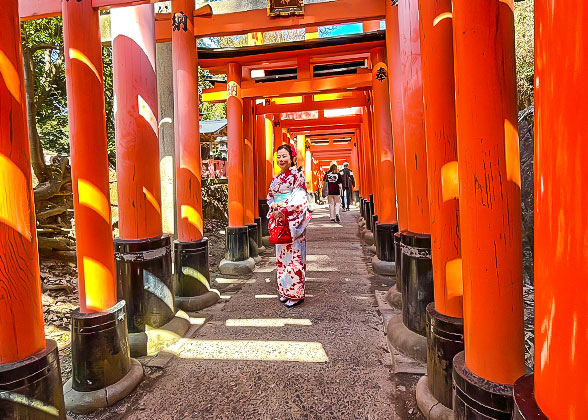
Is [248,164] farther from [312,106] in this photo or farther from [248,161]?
[312,106]

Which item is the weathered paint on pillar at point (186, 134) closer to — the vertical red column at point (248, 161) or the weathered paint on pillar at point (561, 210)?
the vertical red column at point (248, 161)

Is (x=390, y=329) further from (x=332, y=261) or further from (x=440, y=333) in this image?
(x=332, y=261)

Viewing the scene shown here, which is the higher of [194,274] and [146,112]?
[146,112]

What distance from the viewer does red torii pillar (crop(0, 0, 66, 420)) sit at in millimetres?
1624

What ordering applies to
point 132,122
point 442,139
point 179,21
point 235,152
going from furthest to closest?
point 235,152 → point 179,21 → point 132,122 → point 442,139

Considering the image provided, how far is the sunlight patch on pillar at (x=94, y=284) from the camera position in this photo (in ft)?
7.81

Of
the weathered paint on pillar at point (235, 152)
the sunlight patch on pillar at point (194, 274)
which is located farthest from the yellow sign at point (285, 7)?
the sunlight patch on pillar at point (194, 274)

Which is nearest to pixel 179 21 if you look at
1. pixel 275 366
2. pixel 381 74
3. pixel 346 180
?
pixel 381 74

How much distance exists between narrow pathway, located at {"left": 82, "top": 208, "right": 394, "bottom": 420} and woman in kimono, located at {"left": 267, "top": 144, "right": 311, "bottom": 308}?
0.21 metres

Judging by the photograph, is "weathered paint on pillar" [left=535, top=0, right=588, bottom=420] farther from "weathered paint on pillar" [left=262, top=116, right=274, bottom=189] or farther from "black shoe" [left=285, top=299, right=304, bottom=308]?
"weathered paint on pillar" [left=262, top=116, right=274, bottom=189]

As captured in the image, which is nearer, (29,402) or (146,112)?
(29,402)

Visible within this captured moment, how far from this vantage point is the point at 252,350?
294 centimetres

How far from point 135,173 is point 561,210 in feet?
9.82

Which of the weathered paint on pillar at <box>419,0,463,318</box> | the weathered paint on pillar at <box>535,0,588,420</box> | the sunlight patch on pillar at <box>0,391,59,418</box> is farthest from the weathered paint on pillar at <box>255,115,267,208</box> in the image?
the weathered paint on pillar at <box>535,0,588,420</box>
